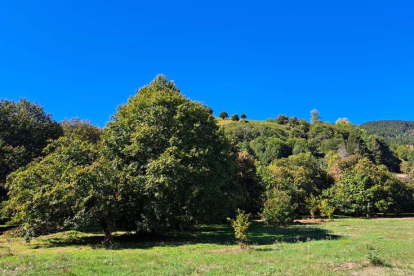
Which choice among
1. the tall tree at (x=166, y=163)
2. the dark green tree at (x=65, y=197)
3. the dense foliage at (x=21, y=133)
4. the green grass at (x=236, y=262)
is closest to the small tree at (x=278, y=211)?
the tall tree at (x=166, y=163)

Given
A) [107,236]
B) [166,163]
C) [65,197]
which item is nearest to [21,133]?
[65,197]

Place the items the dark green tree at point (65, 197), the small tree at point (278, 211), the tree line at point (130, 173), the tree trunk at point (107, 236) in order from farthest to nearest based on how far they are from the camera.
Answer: the small tree at point (278, 211) → the tree trunk at point (107, 236) → the tree line at point (130, 173) → the dark green tree at point (65, 197)

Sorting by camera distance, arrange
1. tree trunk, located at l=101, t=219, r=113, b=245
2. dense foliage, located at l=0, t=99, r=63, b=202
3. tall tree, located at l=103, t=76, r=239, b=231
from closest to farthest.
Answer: tree trunk, located at l=101, t=219, r=113, b=245
tall tree, located at l=103, t=76, r=239, b=231
dense foliage, located at l=0, t=99, r=63, b=202

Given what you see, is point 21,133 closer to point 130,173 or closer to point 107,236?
point 130,173

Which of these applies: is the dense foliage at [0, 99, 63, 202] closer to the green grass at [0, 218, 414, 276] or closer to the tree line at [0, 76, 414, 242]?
the tree line at [0, 76, 414, 242]

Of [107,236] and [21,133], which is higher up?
[21,133]

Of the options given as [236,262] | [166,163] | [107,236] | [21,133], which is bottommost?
[236,262]

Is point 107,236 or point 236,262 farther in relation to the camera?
point 107,236

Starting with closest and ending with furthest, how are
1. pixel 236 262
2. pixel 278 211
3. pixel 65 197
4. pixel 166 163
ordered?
pixel 236 262 < pixel 65 197 < pixel 166 163 < pixel 278 211

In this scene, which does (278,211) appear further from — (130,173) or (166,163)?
(130,173)

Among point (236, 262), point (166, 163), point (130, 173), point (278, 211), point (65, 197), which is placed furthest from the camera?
point (278, 211)

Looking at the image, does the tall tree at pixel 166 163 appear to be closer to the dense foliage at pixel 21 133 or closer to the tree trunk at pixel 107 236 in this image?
the tree trunk at pixel 107 236

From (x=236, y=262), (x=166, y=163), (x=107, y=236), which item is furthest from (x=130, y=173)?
(x=236, y=262)

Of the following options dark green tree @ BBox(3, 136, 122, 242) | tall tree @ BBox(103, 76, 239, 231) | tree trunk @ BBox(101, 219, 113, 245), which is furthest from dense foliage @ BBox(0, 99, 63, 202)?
tree trunk @ BBox(101, 219, 113, 245)
